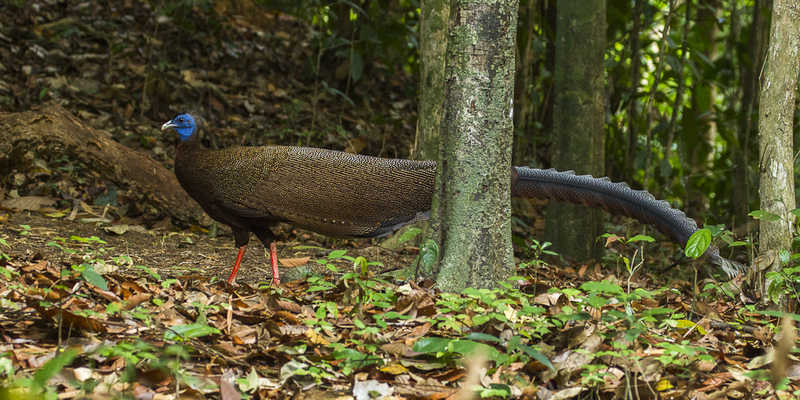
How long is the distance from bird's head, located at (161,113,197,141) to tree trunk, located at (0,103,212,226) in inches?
42.0

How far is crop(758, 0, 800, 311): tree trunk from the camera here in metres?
3.03

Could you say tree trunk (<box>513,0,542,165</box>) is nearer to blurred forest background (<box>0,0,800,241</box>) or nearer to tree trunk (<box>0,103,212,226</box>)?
blurred forest background (<box>0,0,800,241</box>)

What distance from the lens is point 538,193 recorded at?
3322 mm

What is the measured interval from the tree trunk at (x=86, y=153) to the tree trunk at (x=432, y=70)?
199 cm

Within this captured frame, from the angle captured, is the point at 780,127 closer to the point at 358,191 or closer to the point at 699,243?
the point at 699,243

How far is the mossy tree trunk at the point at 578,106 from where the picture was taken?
457 centimetres

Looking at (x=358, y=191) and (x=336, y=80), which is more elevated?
(x=336, y=80)

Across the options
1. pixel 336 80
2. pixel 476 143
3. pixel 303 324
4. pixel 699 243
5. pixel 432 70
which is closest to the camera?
pixel 303 324

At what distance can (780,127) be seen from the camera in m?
3.05

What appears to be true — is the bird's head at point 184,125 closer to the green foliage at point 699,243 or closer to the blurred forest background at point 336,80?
the blurred forest background at point 336,80

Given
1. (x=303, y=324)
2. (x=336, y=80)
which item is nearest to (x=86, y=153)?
(x=303, y=324)

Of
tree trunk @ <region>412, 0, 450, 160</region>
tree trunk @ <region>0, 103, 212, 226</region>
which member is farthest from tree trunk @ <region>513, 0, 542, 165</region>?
tree trunk @ <region>0, 103, 212, 226</region>

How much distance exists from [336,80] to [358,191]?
4.86 meters

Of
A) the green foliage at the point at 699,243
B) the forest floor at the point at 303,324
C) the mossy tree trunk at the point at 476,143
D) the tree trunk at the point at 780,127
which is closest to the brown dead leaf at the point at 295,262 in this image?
the forest floor at the point at 303,324
